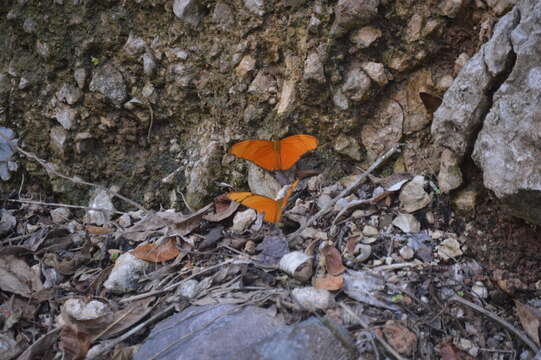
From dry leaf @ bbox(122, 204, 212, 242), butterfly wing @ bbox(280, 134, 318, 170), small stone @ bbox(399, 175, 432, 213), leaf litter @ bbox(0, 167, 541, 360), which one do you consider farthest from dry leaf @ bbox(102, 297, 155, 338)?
small stone @ bbox(399, 175, 432, 213)

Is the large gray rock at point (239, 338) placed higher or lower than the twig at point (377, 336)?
higher

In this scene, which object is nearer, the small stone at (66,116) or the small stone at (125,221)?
the small stone at (125,221)

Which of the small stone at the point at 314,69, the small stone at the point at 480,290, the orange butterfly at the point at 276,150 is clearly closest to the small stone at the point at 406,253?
the small stone at the point at 480,290

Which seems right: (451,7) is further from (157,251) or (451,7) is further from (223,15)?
(157,251)

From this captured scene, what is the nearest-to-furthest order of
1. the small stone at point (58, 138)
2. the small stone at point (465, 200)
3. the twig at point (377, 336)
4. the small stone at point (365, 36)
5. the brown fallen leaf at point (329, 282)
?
the twig at point (377, 336) < the brown fallen leaf at point (329, 282) < the small stone at point (465, 200) < the small stone at point (365, 36) < the small stone at point (58, 138)

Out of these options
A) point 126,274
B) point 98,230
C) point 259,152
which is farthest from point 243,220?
point 98,230

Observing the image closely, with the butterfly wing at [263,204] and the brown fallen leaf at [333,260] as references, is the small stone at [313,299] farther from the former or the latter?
the butterfly wing at [263,204]
